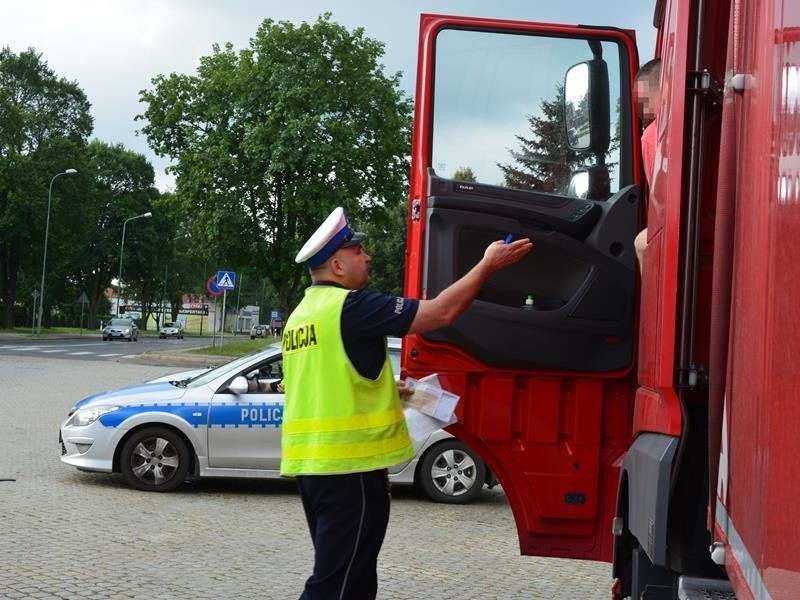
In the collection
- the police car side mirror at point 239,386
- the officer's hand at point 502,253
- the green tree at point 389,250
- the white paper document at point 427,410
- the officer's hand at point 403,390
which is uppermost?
the green tree at point 389,250

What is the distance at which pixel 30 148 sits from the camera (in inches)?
2375

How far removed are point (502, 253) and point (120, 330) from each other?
5947cm

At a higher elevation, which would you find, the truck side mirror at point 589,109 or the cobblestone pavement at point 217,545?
the truck side mirror at point 589,109

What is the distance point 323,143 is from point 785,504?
3749 centimetres

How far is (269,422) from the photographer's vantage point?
9.52 meters

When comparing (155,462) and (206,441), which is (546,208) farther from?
(155,462)

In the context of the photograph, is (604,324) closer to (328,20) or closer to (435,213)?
(435,213)

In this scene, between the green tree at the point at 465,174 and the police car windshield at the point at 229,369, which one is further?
the police car windshield at the point at 229,369

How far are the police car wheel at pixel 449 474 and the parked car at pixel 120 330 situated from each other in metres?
52.7

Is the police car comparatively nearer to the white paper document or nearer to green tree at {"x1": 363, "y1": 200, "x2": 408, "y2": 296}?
the white paper document

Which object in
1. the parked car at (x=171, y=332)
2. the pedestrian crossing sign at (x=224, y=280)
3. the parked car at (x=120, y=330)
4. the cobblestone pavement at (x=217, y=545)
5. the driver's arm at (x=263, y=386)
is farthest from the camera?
the parked car at (x=171, y=332)

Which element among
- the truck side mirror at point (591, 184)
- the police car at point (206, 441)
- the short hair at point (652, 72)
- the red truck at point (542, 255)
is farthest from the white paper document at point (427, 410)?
the police car at point (206, 441)

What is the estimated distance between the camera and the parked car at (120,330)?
198 feet

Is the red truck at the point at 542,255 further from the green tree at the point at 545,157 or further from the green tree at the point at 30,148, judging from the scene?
the green tree at the point at 30,148
